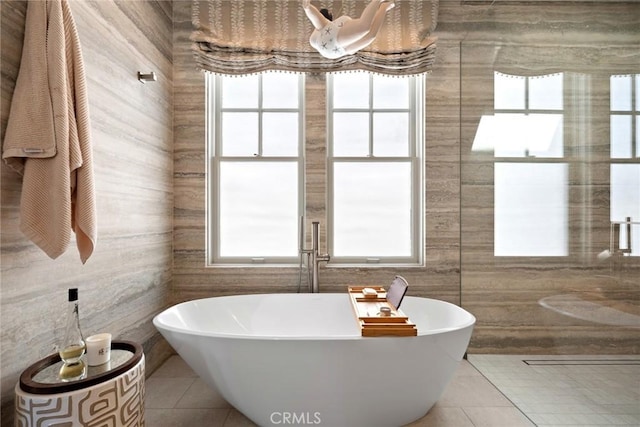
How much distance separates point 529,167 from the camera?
1.90 meters

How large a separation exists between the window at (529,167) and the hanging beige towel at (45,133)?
85.8 inches

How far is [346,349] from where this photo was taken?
1.44 m

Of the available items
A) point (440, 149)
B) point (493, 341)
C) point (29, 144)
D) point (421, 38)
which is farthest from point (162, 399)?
point (421, 38)

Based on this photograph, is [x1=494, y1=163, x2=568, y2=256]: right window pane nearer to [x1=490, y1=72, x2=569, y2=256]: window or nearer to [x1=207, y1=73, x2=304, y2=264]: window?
[x1=490, y1=72, x2=569, y2=256]: window

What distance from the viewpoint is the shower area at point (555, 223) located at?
1.42 meters

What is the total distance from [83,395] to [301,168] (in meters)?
1.91

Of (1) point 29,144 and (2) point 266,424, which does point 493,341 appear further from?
(1) point 29,144

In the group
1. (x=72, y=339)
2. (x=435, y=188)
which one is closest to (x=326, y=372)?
(x=72, y=339)

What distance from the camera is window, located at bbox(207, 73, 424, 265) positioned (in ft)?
8.69

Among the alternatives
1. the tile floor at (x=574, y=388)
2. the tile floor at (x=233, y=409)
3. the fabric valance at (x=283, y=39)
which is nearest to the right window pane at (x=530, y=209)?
the tile floor at (x=574, y=388)

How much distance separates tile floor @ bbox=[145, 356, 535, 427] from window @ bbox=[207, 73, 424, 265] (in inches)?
35.4

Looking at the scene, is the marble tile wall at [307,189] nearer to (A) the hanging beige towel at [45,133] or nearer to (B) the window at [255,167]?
A: (B) the window at [255,167]

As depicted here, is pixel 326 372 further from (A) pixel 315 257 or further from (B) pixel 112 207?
(B) pixel 112 207

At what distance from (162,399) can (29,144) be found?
1.51m
